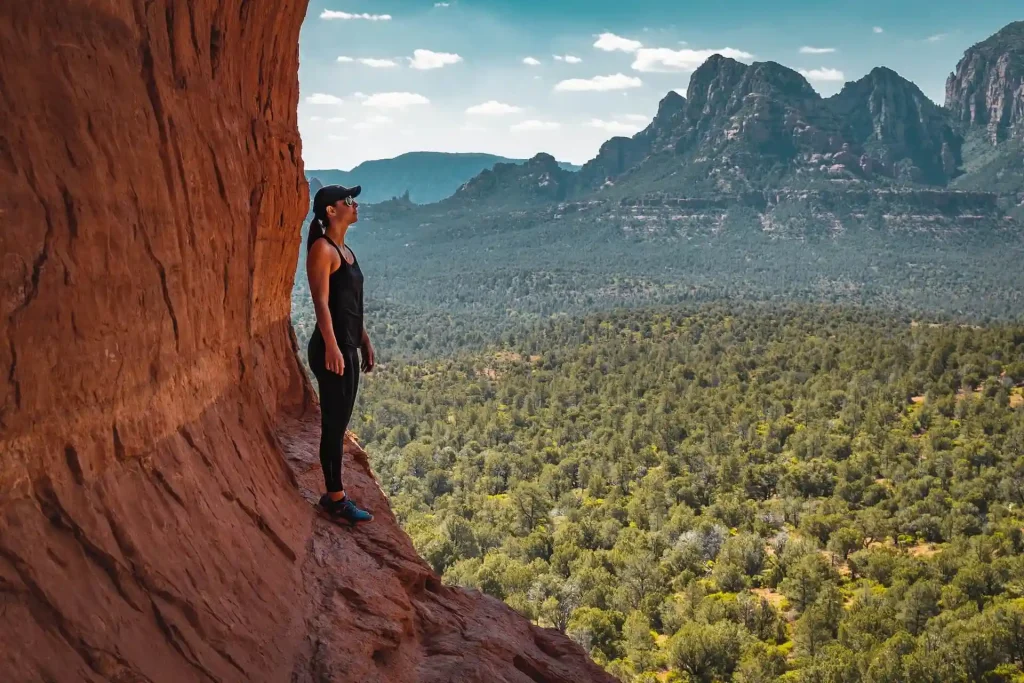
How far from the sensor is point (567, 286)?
183500 mm

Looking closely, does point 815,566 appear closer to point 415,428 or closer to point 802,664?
point 802,664

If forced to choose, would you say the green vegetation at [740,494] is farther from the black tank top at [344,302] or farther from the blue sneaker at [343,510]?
the black tank top at [344,302]

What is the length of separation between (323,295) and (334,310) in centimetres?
30

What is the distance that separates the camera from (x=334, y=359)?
6.28 meters

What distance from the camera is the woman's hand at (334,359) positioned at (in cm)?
626

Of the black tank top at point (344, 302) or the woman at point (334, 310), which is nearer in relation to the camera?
the woman at point (334, 310)

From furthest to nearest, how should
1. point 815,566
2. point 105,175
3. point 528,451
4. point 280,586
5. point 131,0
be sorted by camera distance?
1. point 528,451
2. point 815,566
3. point 280,586
4. point 131,0
5. point 105,175

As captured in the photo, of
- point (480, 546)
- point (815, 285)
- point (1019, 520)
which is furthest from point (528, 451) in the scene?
point (815, 285)

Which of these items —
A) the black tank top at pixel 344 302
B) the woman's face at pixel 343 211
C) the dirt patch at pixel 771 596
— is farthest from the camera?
the dirt patch at pixel 771 596

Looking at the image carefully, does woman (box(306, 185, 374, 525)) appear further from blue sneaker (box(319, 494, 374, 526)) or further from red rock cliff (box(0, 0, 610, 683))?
red rock cliff (box(0, 0, 610, 683))

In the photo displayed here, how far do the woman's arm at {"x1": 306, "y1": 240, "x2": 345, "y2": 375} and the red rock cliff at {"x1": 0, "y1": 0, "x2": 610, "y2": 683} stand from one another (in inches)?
30.8

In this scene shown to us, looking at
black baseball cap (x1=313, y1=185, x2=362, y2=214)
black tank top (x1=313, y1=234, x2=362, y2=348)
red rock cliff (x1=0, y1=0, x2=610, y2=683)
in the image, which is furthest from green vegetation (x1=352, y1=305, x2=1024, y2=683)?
black baseball cap (x1=313, y1=185, x2=362, y2=214)

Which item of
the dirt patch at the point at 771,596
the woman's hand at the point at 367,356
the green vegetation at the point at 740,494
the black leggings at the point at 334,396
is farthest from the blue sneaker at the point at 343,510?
the dirt patch at the point at 771,596

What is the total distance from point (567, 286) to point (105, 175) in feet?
592
